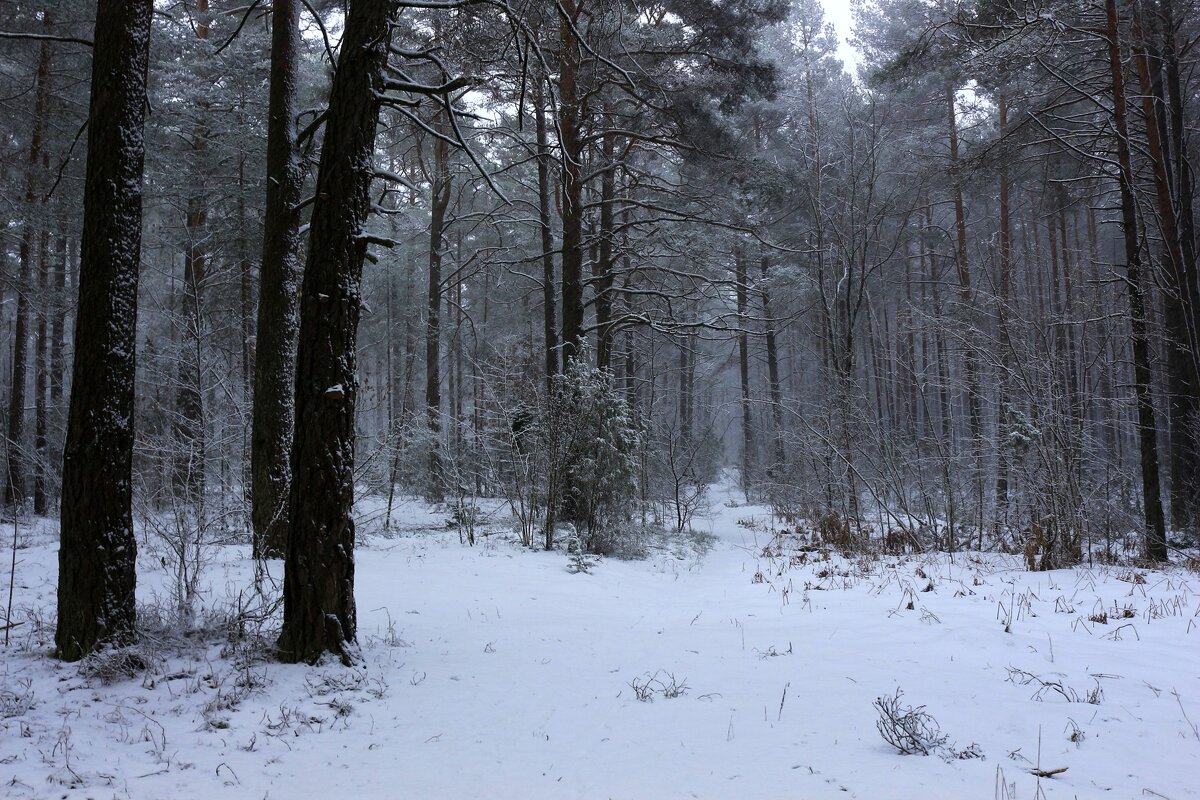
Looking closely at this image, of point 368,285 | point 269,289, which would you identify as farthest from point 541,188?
point 368,285

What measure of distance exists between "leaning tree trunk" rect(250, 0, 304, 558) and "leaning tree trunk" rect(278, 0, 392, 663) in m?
3.46

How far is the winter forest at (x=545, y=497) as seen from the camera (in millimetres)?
2893

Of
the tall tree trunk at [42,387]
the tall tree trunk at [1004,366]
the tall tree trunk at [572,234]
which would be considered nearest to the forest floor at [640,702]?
the tall tree trunk at [1004,366]

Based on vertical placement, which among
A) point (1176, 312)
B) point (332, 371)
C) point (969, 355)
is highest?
point (1176, 312)

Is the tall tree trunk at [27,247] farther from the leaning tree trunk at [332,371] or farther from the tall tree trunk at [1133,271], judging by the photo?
the tall tree trunk at [1133,271]

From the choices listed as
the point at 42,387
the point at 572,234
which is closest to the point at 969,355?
the point at 572,234

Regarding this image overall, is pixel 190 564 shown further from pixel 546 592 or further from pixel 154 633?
pixel 546 592

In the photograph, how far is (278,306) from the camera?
7168 mm

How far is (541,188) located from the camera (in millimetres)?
12234

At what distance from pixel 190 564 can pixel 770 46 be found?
2563 centimetres

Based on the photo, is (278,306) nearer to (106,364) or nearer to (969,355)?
(106,364)

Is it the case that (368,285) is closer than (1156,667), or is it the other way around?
(1156,667)

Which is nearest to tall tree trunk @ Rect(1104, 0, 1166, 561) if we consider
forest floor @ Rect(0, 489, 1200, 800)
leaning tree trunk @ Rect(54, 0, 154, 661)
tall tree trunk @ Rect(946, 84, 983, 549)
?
tall tree trunk @ Rect(946, 84, 983, 549)

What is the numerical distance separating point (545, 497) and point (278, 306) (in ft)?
14.8
